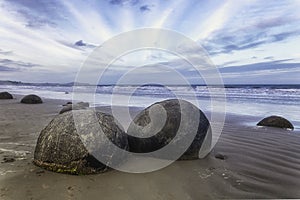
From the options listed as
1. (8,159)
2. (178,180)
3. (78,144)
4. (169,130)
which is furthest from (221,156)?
(8,159)

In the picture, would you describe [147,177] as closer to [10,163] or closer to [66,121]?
[66,121]

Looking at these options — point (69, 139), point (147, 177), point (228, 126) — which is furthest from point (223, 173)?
point (228, 126)

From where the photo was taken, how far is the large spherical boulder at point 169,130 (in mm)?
5062

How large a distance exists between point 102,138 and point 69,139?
19.9 inches

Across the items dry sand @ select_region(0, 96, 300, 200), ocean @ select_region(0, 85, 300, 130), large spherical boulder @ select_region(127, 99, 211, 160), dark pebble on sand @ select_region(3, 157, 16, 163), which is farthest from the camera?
ocean @ select_region(0, 85, 300, 130)

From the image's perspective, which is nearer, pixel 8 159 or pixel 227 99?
pixel 8 159

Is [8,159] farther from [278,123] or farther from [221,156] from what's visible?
[278,123]

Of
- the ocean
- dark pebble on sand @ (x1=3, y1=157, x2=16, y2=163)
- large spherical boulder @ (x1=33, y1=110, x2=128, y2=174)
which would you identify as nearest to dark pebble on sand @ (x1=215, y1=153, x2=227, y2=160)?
large spherical boulder @ (x1=33, y1=110, x2=128, y2=174)

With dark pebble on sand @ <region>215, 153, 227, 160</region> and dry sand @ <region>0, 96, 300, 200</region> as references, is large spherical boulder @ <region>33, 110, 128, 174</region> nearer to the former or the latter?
dry sand @ <region>0, 96, 300, 200</region>

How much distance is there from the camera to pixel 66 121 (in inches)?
172

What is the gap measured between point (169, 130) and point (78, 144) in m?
1.79

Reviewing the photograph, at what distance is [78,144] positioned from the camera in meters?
4.10

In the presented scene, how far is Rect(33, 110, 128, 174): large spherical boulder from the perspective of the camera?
4031mm

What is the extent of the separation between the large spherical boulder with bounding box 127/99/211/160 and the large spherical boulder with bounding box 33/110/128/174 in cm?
68
